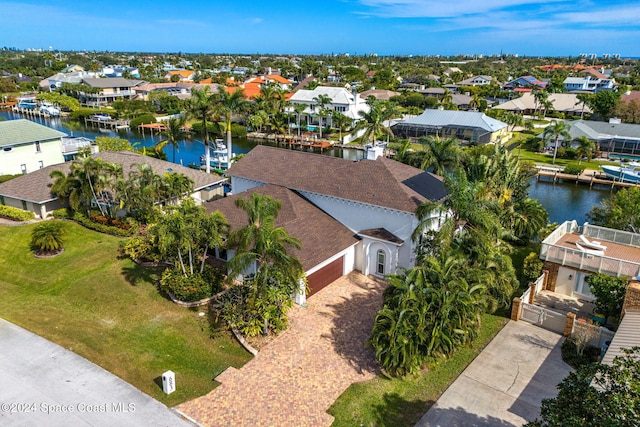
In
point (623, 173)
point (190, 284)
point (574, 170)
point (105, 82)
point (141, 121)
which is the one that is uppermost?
point (105, 82)

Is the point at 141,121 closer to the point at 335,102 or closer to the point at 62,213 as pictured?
the point at 335,102

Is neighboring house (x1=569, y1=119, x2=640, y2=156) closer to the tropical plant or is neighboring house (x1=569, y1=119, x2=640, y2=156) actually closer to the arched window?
the arched window

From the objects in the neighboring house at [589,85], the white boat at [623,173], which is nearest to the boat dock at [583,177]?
the white boat at [623,173]

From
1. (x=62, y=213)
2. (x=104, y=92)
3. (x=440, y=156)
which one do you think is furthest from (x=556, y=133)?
(x=104, y=92)

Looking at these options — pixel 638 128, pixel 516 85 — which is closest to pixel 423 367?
pixel 638 128

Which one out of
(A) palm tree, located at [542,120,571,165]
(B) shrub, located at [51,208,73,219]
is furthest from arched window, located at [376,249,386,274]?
(A) palm tree, located at [542,120,571,165]

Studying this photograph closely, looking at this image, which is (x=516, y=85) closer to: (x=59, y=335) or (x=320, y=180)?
(x=320, y=180)

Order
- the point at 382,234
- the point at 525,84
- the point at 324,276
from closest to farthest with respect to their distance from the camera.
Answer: the point at 324,276, the point at 382,234, the point at 525,84
